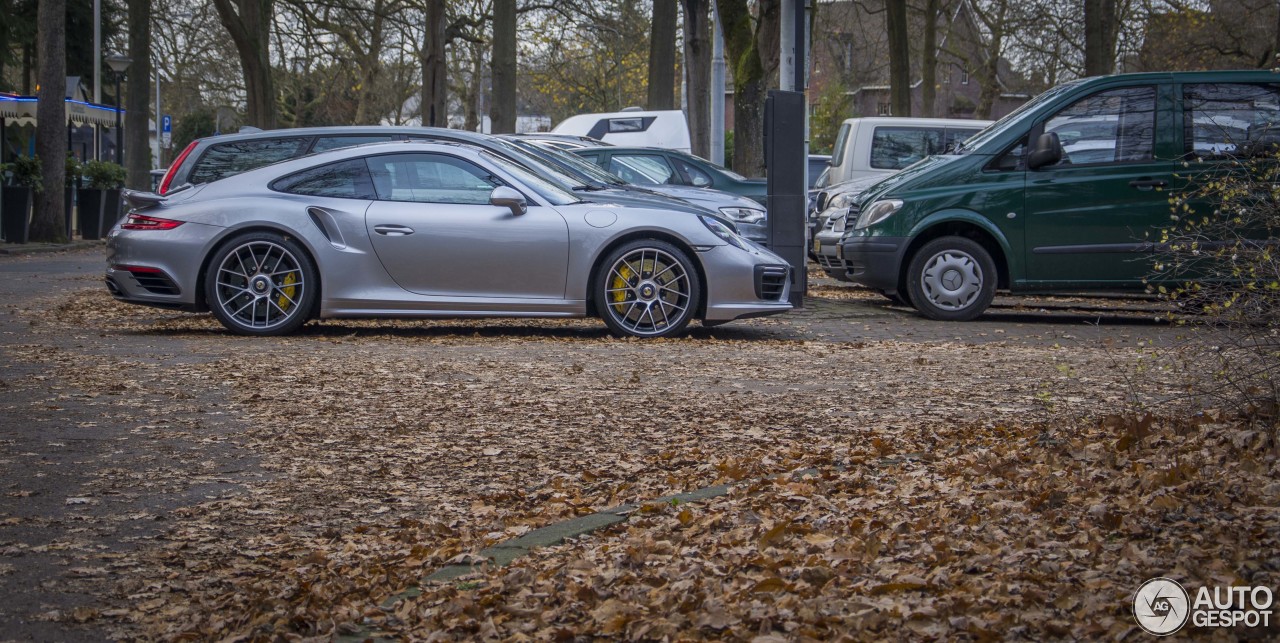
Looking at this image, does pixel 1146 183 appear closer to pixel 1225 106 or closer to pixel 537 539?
pixel 1225 106

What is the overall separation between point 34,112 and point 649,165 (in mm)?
20109

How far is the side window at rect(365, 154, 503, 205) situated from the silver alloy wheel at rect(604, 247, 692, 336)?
1158 millimetres

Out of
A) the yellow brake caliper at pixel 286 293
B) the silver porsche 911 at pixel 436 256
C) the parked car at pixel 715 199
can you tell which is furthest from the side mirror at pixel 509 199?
the parked car at pixel 715 199

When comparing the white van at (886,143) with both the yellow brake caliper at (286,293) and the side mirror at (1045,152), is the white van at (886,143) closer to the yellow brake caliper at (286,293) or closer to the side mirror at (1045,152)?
the side mirror at (1045,152)

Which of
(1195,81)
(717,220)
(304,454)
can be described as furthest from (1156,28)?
(304,454)

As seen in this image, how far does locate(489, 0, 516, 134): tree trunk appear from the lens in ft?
89.1

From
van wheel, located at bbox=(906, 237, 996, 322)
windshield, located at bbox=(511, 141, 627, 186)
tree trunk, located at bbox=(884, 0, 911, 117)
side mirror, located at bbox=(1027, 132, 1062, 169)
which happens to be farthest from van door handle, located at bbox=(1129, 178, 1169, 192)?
tree trunk, located at bbox=(884, 0, 911, 117)

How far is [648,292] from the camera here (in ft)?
32.3

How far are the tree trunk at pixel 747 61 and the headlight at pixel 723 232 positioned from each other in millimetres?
8949

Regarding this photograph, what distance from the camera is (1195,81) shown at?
11531 millimetres

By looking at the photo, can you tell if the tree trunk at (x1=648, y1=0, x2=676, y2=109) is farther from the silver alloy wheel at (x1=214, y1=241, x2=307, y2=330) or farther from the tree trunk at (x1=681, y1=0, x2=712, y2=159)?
the silver alloy wheel at (x1=214, y1=241, x2=307, y2=330)

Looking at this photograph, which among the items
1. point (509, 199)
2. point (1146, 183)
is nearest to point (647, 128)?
point (1146, 183)

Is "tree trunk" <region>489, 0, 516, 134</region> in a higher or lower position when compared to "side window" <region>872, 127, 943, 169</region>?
higher

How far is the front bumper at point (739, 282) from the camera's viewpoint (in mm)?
9828
